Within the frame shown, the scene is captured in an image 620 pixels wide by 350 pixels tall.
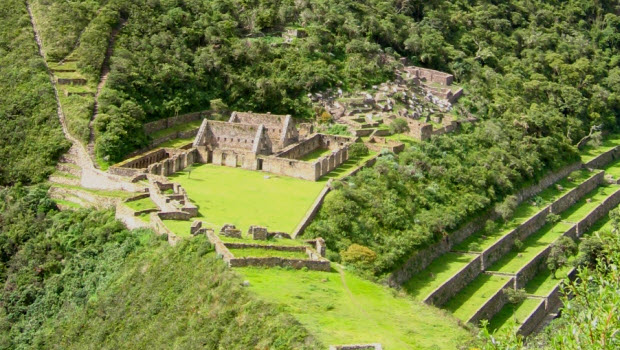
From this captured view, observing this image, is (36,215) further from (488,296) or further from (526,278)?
(526,278)

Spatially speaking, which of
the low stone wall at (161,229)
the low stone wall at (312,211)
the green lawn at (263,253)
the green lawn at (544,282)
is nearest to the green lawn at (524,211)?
the green lawn at (544,282)

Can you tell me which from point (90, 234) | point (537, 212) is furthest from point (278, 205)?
point (537, 212)

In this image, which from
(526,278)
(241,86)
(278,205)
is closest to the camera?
(278,205)

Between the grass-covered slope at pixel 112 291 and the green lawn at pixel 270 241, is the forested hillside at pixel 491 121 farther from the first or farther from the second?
the grass-covered slope at pixel 112 291

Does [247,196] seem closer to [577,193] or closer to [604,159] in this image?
[577,193]

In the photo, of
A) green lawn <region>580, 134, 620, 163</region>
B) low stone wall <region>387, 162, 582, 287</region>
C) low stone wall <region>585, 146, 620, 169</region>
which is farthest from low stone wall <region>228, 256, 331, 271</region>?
green lawn <region>580, 134, 620, 163</region>

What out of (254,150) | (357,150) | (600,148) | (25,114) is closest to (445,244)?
(357,150)
